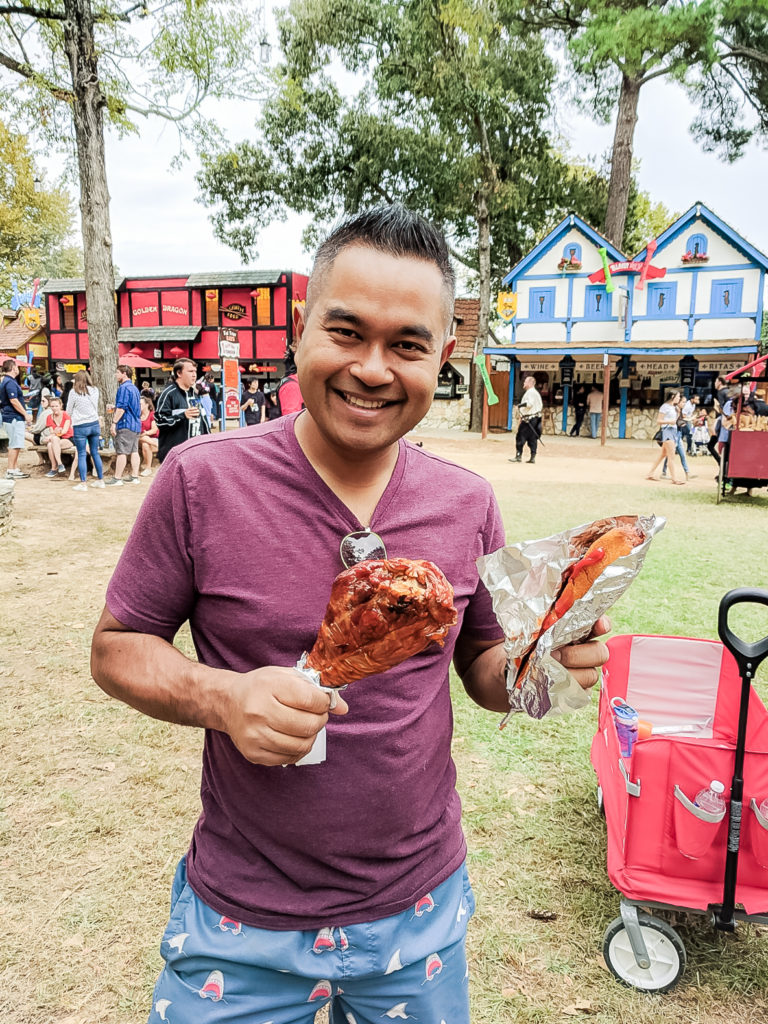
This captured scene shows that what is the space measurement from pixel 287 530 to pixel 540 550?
0.49m

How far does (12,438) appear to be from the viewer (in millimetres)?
13359

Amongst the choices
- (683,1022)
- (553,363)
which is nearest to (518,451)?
(553,363)

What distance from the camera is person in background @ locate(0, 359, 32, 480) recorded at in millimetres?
12953

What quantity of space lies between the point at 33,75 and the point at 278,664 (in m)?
17.0

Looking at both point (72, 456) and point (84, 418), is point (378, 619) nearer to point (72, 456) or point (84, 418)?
point (84, 418)

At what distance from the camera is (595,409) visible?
26703 mm

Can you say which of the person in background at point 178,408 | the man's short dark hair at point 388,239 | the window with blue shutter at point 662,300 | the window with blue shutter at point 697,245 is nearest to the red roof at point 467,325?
the window with blue shutter at point 662,300

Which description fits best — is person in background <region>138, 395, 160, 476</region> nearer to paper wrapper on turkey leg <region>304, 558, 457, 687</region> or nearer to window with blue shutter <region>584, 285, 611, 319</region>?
paper wrapper on turkey leg <region>304, 558, 457, 687</region>

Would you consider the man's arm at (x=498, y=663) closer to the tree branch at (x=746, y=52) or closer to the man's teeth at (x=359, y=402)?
the man's teeth at (x=359, y=402)

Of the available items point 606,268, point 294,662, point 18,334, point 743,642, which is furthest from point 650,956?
point 18,334

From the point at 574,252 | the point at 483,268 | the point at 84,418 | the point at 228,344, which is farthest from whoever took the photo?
the point at 483,268

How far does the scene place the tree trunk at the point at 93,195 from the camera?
1386 centimetres

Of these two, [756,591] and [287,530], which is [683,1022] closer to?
[756,591]

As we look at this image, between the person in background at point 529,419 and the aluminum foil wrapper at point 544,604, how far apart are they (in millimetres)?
16443
